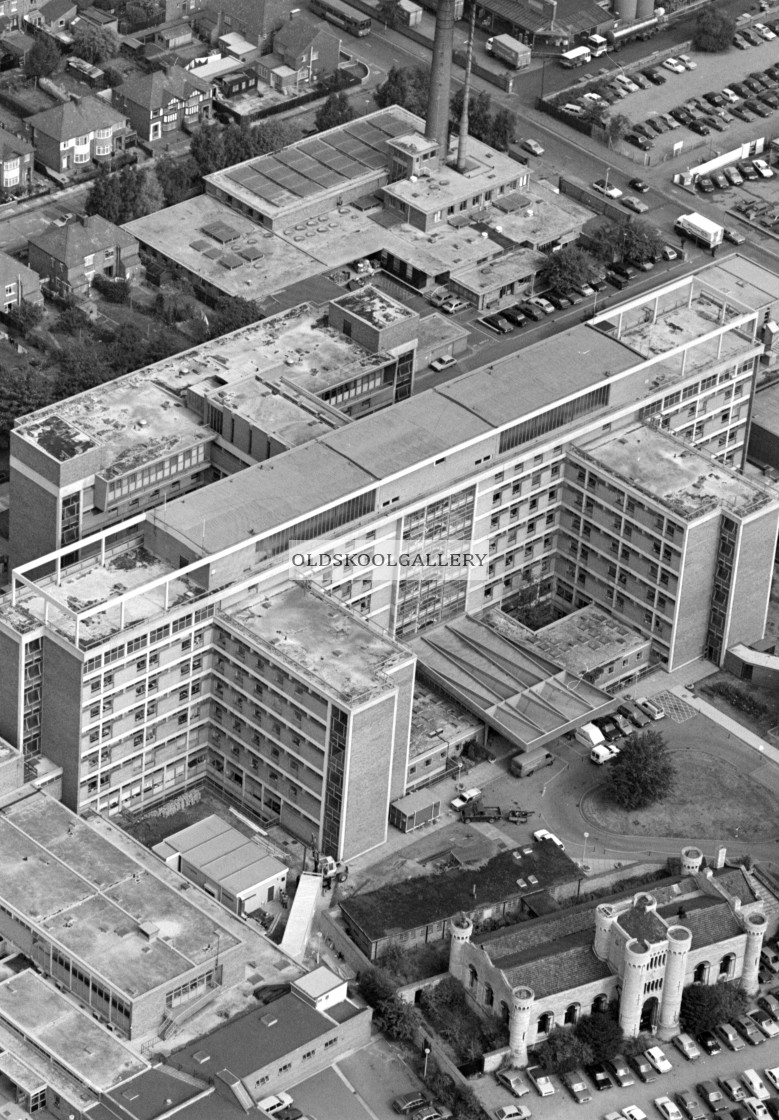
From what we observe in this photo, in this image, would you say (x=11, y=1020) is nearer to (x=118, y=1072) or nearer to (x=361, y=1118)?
(x=118, y=1072)

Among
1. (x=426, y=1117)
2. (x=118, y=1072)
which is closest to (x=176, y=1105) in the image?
(x=118, y=1072)

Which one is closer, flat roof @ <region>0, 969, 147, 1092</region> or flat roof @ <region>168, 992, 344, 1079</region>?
flat roof @ <region>0, 969, 147, 1092</region>

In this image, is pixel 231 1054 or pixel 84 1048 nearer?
pixel 84 1048

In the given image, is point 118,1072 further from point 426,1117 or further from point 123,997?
point 426,1117

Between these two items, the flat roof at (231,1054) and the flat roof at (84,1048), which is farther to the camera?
the flat roof at (231,1054)

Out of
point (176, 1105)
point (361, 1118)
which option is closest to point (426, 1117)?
point (361, 1118)

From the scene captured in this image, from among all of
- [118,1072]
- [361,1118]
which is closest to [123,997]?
[118,1072]
